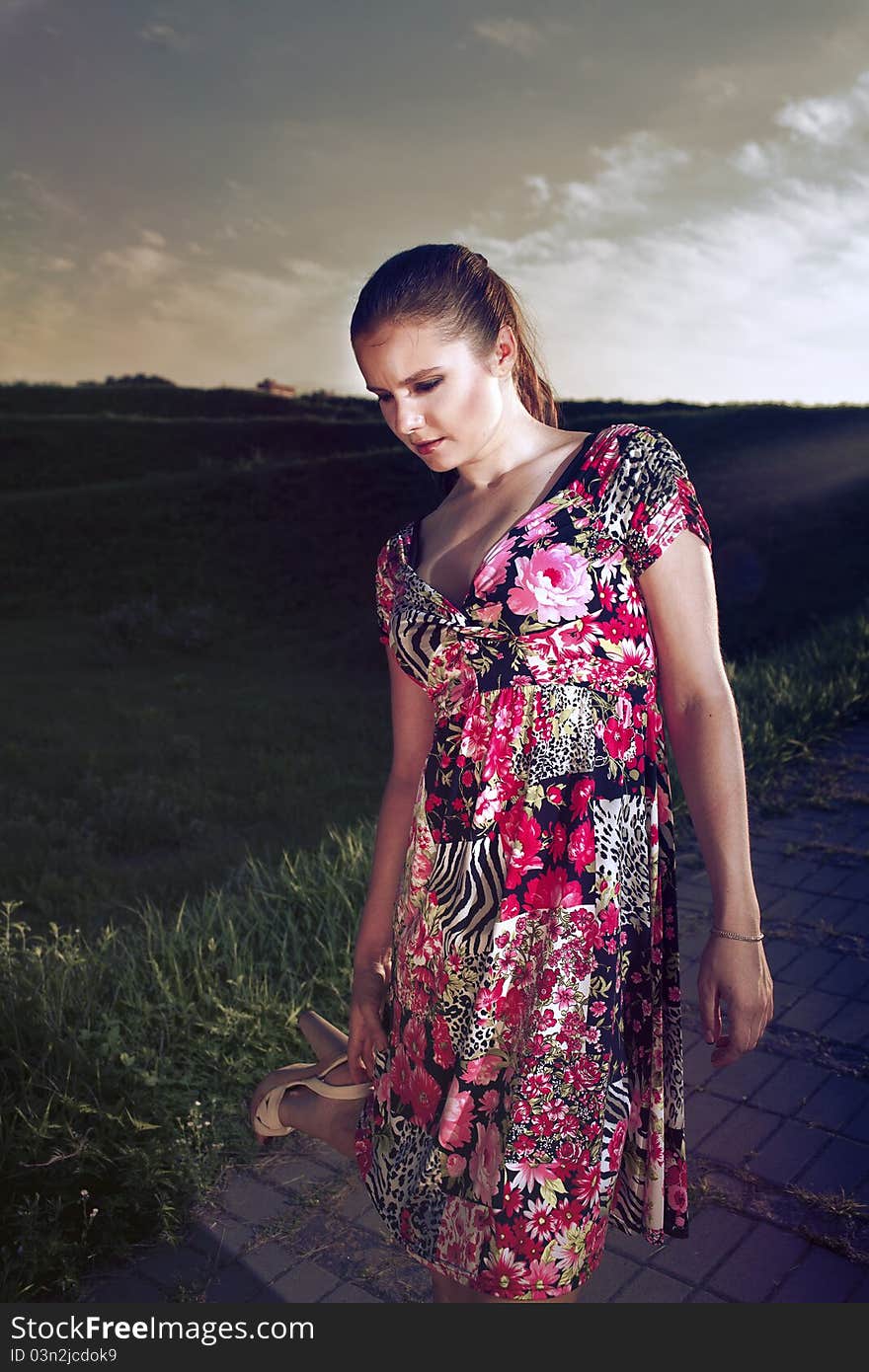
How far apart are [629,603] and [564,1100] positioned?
77 centimetres

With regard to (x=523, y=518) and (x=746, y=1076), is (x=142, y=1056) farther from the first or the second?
(x=523, y=518)

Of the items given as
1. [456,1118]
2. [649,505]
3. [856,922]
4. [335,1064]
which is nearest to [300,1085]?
[335,1064]

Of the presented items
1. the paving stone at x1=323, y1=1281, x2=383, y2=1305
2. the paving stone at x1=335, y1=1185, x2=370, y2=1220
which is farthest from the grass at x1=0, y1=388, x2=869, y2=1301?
the paving stone at x1=323, y1=1281, x2=383, y2=1305

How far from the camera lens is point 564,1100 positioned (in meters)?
1.66

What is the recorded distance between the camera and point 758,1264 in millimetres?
2455

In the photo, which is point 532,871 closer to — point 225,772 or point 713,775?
point 713,775

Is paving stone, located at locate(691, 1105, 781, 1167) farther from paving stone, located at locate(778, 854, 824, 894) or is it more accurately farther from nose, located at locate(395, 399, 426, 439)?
nose, located at locate(395, 399, 426, 439)

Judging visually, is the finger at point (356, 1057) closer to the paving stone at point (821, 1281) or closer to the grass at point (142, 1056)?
the grass at point (142, 1056)

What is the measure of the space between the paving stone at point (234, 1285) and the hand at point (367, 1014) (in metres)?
0.79

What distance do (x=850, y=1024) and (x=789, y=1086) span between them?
1.45 feet

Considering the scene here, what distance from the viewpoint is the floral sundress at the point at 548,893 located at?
1.65m

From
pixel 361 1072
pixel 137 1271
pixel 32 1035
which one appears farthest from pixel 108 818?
pixel 361 1072

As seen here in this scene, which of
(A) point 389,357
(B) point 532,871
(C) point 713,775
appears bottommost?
(B) point 532,871

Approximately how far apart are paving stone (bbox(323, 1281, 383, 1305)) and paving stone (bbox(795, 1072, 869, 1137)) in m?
1.32
